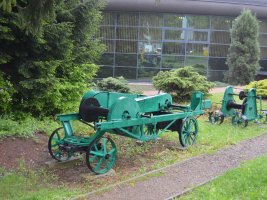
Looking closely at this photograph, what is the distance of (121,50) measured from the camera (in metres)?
27.3

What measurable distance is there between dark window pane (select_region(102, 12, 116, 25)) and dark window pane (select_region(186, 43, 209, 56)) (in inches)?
208

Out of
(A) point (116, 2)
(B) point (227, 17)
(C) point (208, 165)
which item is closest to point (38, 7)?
(C) point (208, 165)

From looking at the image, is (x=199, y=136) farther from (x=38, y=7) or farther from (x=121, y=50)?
(x=121, y=50)

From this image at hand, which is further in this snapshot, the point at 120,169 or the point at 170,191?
the point at 120,169

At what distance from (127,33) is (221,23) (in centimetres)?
647

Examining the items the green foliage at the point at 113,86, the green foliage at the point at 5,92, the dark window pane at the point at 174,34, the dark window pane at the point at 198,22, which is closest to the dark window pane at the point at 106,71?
the dark window pane at the point at 174,34

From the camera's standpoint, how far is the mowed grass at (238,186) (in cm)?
594

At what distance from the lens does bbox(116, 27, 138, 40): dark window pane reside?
27172 mm

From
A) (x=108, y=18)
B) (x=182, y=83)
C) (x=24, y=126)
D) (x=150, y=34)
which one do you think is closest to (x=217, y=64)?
(x=150, y=34)

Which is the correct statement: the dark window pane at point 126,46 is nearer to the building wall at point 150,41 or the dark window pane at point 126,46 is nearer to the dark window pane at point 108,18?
the building wall at point 150,41

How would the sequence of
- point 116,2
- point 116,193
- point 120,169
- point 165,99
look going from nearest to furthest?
1. point 116,193
2. point 120,169
3. point 165,99
4. point 116,2

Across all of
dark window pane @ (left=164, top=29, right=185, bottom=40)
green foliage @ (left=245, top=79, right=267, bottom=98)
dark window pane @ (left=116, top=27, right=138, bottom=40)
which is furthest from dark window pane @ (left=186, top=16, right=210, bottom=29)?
green foliage @ (left=245, top=79, right=267, bottom=98)

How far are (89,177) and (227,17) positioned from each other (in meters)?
23.4

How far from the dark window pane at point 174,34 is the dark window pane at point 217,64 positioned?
262cm
